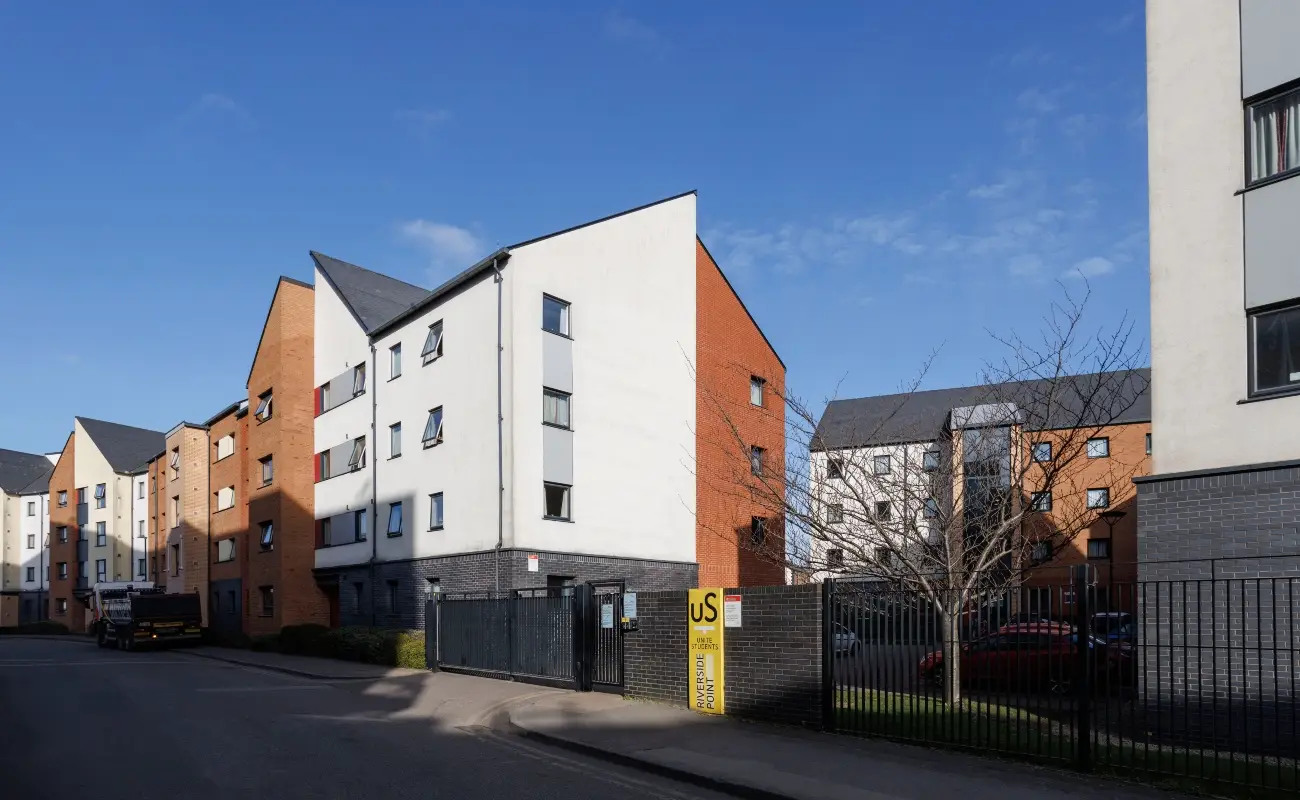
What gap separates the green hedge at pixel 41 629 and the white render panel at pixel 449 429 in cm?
4206

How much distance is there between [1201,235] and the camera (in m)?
12.4

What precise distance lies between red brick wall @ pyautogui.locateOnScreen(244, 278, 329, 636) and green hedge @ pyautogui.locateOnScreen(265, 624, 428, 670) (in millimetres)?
2730

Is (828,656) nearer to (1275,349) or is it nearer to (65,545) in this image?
(1275,349)

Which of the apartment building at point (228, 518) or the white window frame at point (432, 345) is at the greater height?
the white window frame at point (432, 345)

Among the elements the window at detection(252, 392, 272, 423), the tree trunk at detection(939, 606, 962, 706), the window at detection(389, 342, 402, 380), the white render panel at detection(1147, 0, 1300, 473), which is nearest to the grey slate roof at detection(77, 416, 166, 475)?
the window at detection(252, 392, 272, 423)

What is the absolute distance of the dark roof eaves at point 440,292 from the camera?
2517cm

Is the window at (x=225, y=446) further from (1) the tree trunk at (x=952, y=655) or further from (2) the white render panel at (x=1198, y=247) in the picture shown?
(2) the white render panel at (x=1198, y=247)

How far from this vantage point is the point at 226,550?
39.3 m

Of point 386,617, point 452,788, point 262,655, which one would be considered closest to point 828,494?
point 452,788

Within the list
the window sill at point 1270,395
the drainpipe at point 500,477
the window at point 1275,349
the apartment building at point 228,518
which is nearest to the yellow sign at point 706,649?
the window sill at point 1270,395

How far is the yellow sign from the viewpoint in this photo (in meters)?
13.9

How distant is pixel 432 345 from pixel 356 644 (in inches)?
336

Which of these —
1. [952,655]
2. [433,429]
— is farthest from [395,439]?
[952,655]

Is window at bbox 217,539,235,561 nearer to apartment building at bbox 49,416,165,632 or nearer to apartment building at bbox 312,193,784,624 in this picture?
apartment building at bbox 312,193,784,624
